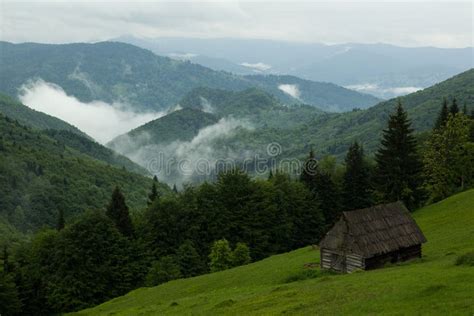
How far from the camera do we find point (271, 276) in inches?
1972

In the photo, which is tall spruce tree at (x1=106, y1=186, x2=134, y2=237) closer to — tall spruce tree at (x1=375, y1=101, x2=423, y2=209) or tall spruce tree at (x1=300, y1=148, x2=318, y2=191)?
tall spruce tree at (x1=300, y1=148, x2=318, y2=191)

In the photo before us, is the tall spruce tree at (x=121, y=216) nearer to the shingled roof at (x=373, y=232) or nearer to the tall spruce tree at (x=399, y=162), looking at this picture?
the tall spruce tree at (x=399, y=162)

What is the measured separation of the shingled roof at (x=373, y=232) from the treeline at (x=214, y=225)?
88.8 ft

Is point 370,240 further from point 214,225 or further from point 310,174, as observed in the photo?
point 310,174

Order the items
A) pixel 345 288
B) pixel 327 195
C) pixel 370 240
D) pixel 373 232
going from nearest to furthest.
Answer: pixel 345 288
pixel 370 240
pixel 373 232
pixel 327 195

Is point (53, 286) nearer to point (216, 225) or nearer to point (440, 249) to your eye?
point (216, 225)

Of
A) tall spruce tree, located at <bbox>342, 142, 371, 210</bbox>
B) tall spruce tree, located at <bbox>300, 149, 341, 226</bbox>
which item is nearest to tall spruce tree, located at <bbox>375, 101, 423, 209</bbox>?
tall spruce tree, located at <bbox>342, 142, 371, 210</bbox>

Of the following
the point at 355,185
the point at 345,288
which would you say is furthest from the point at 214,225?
the point at 345,288

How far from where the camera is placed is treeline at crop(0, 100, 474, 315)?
230 feet

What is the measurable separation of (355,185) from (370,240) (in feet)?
150

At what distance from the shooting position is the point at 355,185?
3499 inches

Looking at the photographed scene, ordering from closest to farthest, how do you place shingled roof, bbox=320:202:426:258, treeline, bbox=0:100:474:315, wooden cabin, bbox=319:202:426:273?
1. wooden cabin, bbox=319:202:426:273
2. shingled roof, bbox=320:202:426:258
3. treeline, bbox=0:100:474:315

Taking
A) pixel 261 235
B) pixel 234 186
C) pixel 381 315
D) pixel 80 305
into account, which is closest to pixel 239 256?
pixel 261 235

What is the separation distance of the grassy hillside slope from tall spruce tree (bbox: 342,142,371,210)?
24187 mm
